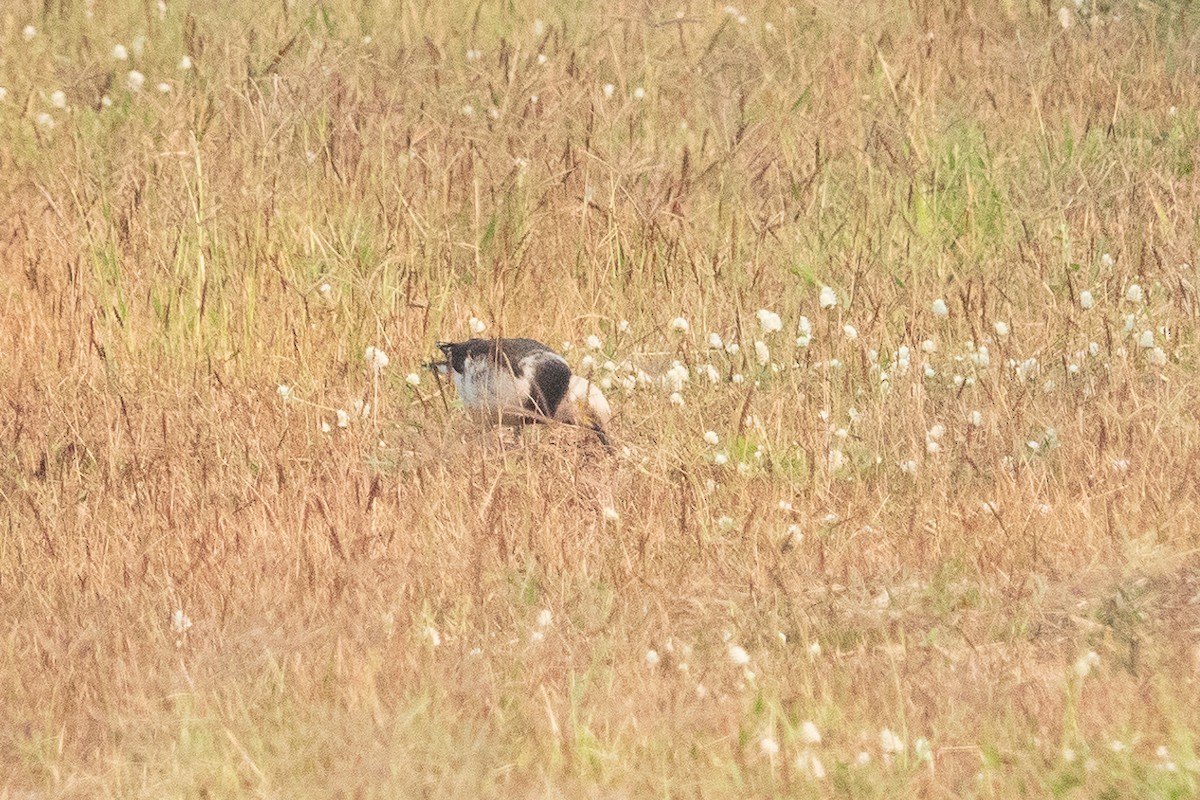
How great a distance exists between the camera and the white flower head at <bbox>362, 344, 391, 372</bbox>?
5.99 meters

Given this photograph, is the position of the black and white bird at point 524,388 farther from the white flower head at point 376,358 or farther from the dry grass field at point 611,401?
the white flower head at point 376,358

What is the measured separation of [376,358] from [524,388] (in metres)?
0.67

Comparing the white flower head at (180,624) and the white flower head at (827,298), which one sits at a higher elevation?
the white flower head at (827,298)

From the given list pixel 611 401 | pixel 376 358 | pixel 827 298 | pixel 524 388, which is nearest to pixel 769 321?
pixel 827 298

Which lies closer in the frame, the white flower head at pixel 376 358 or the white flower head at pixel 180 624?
the white flower head at pixel 180 624

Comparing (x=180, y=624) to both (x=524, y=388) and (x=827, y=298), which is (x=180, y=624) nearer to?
(x=524, y=388)

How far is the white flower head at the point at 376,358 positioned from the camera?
5995 mm

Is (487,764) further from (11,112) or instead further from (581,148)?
(11,112)

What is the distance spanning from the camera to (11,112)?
790 cm

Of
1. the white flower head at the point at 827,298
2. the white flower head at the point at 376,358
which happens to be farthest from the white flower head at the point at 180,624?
the white flower head at the point at 827,298

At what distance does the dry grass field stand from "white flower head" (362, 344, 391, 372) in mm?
50

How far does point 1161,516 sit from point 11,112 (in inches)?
226

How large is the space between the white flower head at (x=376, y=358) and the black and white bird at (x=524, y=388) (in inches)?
11.3

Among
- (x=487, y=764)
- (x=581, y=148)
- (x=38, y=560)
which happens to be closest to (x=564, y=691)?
(x=487, y=764)
